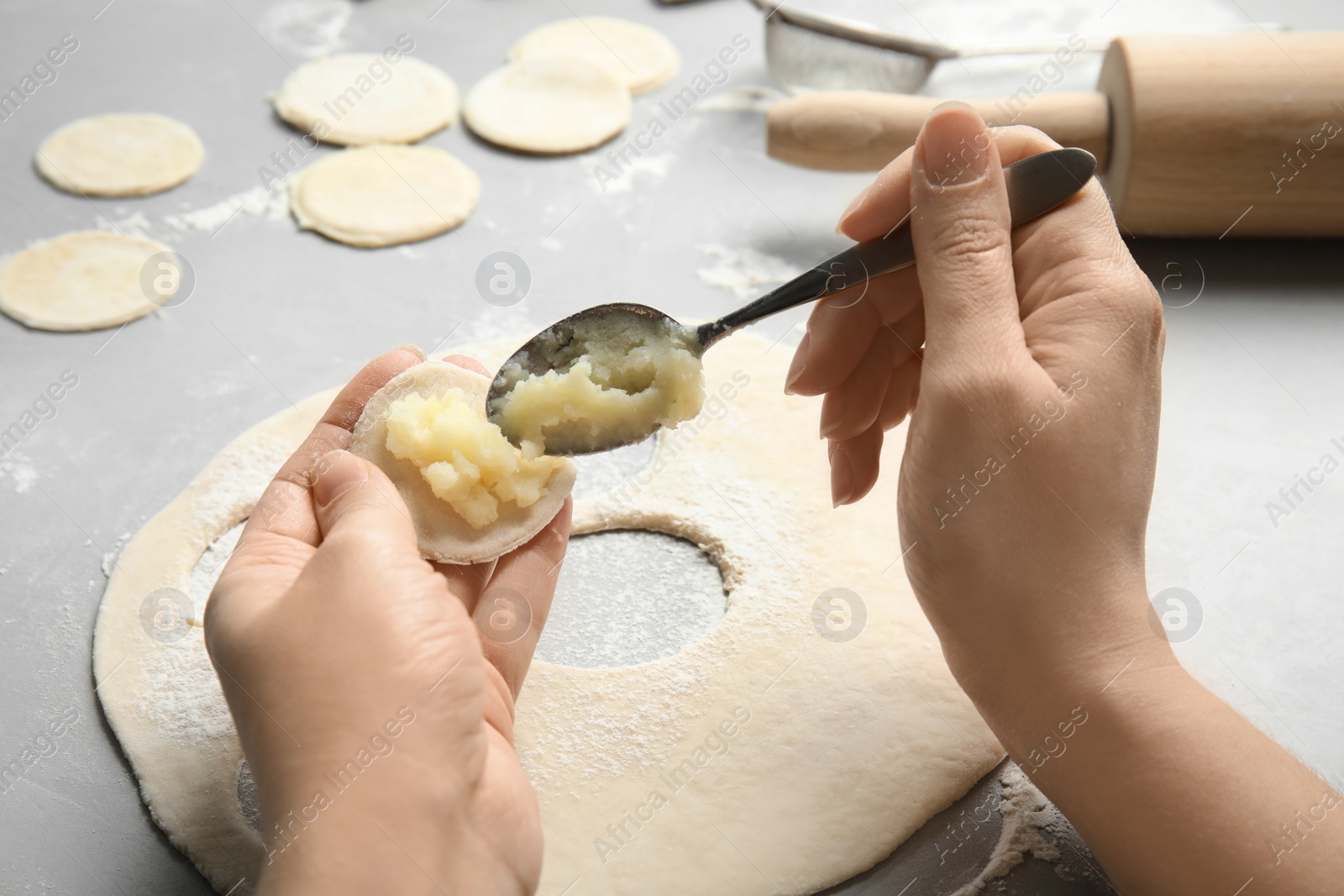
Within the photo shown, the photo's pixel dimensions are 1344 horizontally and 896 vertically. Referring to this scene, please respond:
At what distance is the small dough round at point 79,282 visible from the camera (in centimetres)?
269

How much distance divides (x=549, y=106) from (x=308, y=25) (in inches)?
45.2

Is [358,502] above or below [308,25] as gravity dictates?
above

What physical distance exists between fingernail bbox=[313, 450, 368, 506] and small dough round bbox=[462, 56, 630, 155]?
1931 millimetres

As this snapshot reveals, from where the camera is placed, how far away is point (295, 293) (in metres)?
2.83

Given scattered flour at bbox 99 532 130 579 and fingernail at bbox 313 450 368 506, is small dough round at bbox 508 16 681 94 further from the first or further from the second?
fingernail at bbox 313 450 368 506

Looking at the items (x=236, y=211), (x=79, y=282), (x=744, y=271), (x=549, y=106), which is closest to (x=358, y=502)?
(x=744, y=271)

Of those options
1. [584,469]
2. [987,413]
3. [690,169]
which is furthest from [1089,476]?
[690,169]

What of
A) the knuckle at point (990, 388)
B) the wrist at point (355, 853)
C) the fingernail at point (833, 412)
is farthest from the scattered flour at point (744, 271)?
the wrist at point (355, 853)

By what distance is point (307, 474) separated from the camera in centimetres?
183

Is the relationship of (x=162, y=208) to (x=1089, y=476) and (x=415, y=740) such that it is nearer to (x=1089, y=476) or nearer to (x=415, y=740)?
(x=415, y=740)

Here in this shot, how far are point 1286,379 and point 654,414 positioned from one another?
1841mm

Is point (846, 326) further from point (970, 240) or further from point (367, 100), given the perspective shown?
point (367, 100)

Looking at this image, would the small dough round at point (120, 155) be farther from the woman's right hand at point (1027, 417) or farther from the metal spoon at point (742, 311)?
the woman's right hand at point (1027, 417)

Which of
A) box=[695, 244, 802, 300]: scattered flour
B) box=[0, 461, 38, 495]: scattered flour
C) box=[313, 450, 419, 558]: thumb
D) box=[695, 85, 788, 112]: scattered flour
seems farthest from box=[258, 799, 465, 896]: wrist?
box=[695, 85, 788, 112]: scattered flour
